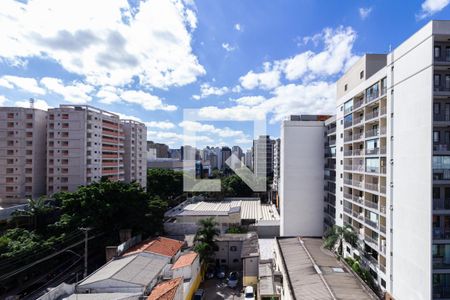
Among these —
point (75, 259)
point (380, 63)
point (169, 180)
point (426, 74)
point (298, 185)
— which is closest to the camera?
point (426, 74)

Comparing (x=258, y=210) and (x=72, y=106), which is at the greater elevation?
(x=72, y=106)

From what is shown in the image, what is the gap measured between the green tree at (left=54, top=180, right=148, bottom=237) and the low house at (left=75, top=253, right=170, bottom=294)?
14.7ft

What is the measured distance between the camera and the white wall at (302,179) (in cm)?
2161

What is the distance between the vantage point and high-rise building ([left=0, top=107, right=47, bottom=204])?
94.5 ft

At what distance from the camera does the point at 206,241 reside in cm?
1817

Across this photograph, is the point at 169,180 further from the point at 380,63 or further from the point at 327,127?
the point at 380,63

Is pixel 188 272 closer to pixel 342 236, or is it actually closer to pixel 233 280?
pixel 233 280

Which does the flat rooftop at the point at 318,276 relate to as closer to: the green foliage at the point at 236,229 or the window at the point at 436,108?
the green foliage at the point at 236,229

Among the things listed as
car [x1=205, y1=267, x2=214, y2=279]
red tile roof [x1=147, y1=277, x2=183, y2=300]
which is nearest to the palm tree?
car [x1=205, y1=267, x2=214, y2=279]

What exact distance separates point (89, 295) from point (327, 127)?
21.1 meters

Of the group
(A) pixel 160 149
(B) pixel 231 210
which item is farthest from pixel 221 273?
(A) pixel 160 149

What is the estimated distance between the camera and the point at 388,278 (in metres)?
12.3

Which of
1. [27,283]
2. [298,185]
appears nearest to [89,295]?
[27,283]

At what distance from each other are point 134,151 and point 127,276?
2912 centimetres
